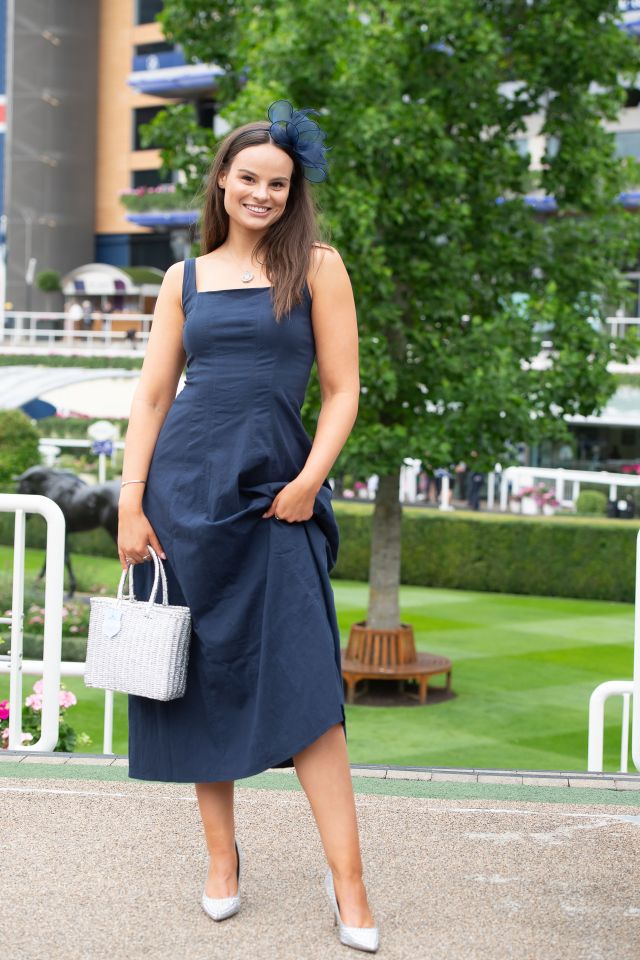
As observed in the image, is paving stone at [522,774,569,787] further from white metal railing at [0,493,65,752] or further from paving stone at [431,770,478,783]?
white metal railing at [0,493,65,752]

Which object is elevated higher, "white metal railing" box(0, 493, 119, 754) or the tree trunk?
"white metal railing" box(0, 493, 119, 754)

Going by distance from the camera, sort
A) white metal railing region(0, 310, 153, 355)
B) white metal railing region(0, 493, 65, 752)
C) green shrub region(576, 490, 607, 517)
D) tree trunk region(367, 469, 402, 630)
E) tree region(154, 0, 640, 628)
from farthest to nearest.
→ 1. white metal railing region(0, 310, 153, 355)
2. green shrub region(576, 490, 607, 517)
3. tree trunk region(367, 469, 402, 630)
4. tree region(154, 0, 640, 628)
5. white metal railing region(0, 493, 65, 752)

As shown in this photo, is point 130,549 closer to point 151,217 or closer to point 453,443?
point 453,443

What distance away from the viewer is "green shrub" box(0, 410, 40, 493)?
858 inches

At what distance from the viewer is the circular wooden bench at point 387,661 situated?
11.8 m

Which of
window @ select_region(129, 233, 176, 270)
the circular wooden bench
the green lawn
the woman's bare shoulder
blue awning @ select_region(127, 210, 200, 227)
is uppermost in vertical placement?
blue awning @ select_region(127, 210, 200, 227)

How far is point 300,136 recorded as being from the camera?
9.66 ft

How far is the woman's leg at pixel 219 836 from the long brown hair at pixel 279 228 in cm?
106

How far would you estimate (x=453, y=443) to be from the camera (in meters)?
11.9

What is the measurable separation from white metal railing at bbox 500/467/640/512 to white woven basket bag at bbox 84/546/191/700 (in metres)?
20.8

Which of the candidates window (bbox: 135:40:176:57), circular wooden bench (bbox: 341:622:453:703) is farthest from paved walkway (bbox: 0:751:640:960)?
window (bbox: 135:40:176:57)

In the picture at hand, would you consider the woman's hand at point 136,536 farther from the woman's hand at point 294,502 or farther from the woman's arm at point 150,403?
the woman's hand at point 294,502

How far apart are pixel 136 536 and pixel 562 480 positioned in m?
21.7

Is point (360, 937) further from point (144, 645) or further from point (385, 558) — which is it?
point (385, 558)
